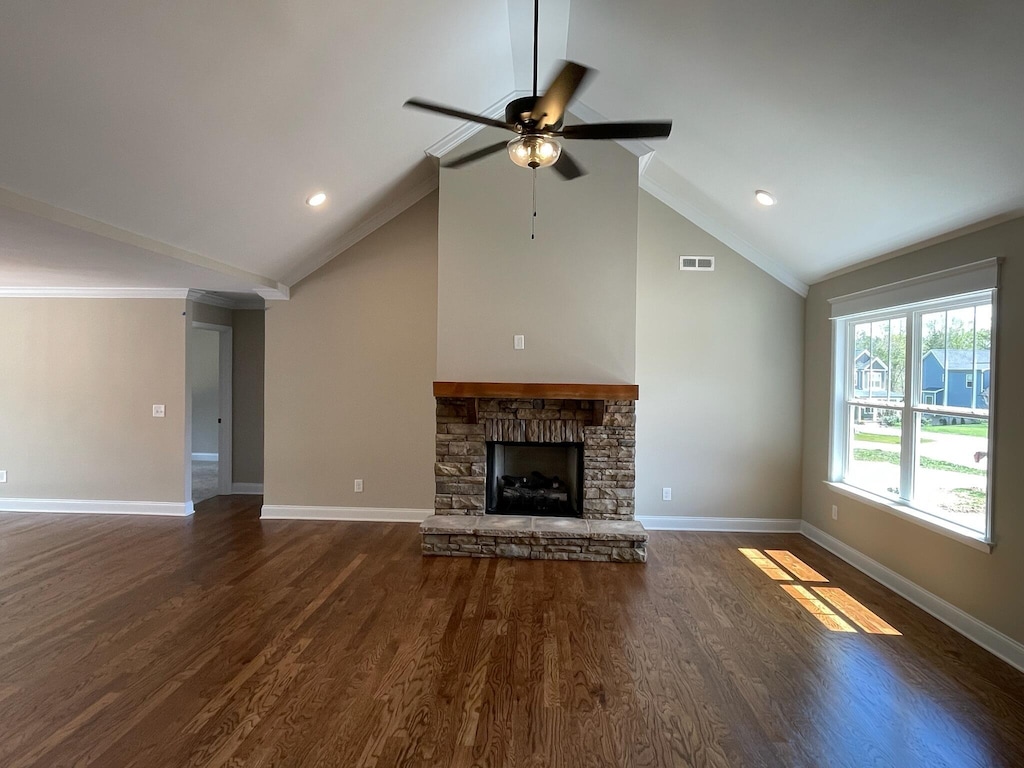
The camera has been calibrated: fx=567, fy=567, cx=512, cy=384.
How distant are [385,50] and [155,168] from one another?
59.2 inches

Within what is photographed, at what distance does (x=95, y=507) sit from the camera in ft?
19.9

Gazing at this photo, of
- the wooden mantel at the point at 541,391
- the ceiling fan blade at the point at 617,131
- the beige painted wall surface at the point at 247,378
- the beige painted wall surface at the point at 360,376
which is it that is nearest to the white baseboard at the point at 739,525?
the wooden mantel at the point at 541,391

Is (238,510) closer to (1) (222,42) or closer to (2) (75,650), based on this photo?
(2) (75,650)

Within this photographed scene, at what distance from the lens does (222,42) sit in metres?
2.70

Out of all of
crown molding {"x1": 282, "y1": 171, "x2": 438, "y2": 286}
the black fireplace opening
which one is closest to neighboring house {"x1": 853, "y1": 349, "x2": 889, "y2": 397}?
the black fireplace opening

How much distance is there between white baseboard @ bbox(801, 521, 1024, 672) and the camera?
10.0ft

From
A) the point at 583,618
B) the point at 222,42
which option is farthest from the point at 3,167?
the point at 583,618

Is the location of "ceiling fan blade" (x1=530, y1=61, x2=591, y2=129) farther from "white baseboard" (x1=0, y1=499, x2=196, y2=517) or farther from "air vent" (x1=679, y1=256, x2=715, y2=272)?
"white baseboard" (x1=0, y1=499, x2=196, y2=517)

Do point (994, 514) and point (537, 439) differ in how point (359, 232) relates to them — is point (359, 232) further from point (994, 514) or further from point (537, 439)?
point (994, 514)

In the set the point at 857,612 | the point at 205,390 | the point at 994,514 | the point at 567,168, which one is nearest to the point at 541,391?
the point at 567,168

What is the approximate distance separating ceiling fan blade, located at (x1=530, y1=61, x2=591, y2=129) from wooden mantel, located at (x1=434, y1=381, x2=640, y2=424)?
8.07 ft

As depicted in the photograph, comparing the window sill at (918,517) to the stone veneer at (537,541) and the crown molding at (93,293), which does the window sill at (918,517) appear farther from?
the crown molding at (93,293)

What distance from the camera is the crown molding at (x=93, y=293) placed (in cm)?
594

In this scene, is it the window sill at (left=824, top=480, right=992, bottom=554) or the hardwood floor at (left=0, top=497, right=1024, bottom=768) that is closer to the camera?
the hardwood floor at (left=0, top=497, right=1024, bottom=768)
